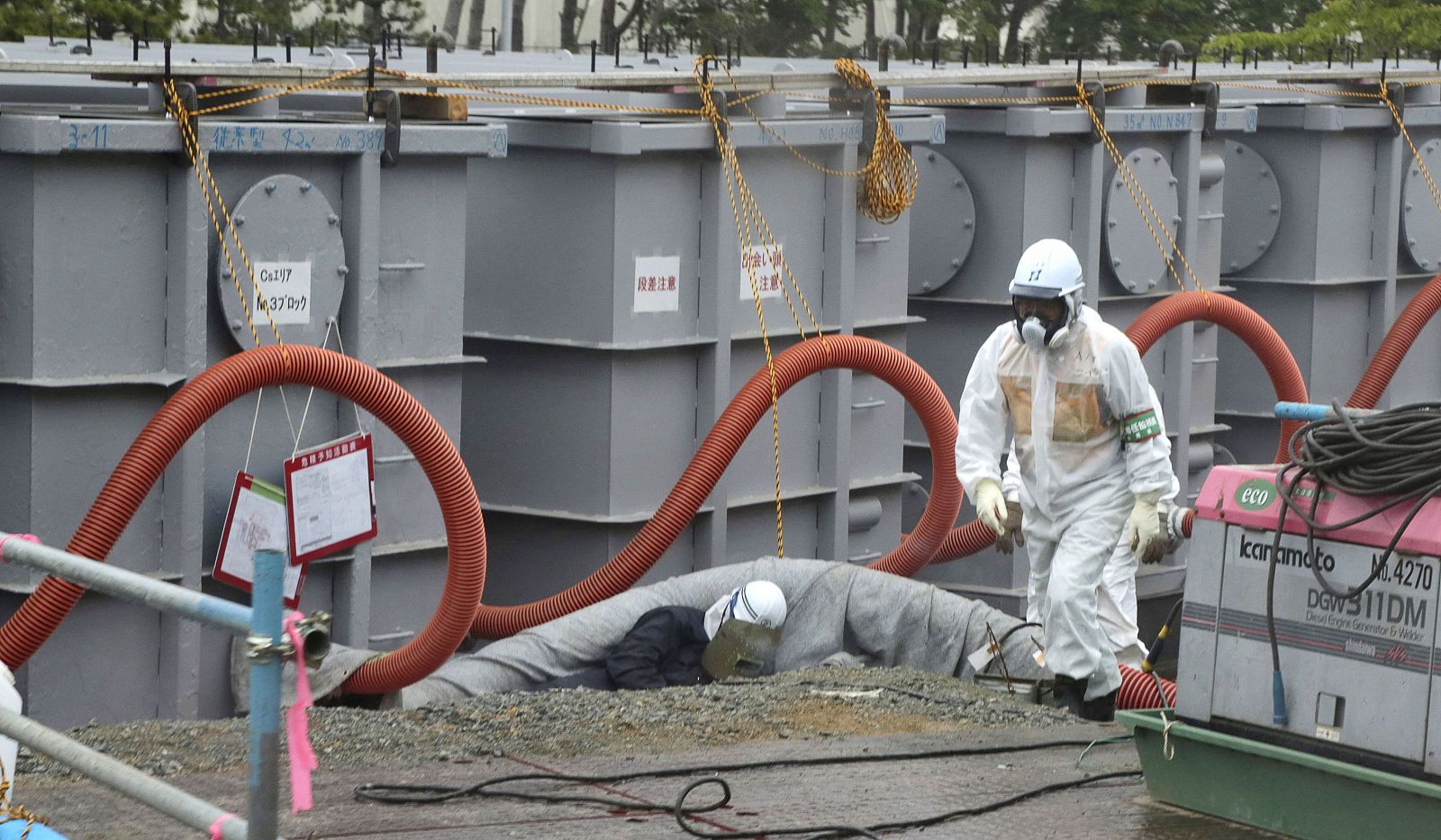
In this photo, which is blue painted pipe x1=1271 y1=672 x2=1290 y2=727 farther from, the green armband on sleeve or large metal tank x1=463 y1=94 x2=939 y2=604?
large metal tank x1=463 y1=94 x2=939 y2=604

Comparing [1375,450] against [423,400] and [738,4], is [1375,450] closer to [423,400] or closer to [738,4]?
[423,400]

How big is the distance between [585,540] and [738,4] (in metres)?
18.5

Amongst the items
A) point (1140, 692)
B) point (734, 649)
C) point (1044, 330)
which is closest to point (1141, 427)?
point (1044, 330)

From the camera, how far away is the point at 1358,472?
16.8 ft

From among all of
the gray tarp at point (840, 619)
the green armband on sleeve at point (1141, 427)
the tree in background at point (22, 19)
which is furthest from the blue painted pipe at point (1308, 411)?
the tree in background at point (22, 19)

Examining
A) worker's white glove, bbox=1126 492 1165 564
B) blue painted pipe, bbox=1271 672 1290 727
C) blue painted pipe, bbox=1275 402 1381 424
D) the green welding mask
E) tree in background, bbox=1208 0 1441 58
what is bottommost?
the green welding mask

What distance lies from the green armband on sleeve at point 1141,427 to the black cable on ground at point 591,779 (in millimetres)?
1495

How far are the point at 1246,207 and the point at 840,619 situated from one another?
Result: 5321 millimetres

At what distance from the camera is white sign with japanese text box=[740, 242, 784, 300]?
8938 millimetres

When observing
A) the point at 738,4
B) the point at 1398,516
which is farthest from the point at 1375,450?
the point at 738,4

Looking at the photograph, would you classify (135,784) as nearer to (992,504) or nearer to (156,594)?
(156,594)

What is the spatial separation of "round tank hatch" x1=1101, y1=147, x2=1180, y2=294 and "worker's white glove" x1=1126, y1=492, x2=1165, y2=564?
3.47 metres

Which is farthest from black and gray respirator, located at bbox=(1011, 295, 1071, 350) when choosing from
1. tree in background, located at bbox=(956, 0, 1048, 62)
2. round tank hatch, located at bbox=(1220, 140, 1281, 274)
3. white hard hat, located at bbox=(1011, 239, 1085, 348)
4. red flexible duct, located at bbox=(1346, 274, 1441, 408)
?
tree in background, located at bbox=(956, 0, 1048, 62)

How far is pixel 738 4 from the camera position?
2617 cm
